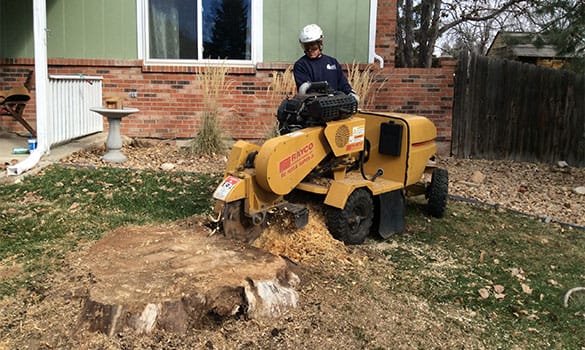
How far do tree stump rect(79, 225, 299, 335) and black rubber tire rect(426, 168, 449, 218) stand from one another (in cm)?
257

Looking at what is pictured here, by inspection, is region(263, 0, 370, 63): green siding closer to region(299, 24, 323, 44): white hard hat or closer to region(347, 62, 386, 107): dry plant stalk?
region(347, 62, 386, 107): dry plant stalk

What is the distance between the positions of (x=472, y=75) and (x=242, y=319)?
732 cm

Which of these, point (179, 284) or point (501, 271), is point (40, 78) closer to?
point (179, 284)

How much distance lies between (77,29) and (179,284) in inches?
268

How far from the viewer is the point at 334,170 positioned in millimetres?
4867

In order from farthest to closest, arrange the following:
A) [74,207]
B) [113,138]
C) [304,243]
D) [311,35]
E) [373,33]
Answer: [373,33], [113,138], [74,207], [311,35], [304,243]

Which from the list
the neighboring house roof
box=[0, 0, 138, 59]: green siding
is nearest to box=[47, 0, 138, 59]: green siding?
box=[0, 0, 138, 59]: green siding

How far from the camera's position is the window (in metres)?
9.09

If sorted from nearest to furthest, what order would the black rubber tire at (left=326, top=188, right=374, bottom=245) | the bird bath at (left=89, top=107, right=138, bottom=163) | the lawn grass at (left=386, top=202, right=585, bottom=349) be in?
the lawn grass at (left=386, top=202, right=585, bottom=349) < the black rubber tire at (left=326, top=188, right=374, bottom=245) < the bird bath at (left=89, top=107, right=138, bottom=163)

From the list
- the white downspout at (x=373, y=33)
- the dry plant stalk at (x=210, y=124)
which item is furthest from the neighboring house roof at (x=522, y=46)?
the dry plant stalk at (x=210, y=124)

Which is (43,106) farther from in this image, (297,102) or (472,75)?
(472,75)

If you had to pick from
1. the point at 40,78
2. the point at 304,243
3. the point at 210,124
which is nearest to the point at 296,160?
the point at 304,243

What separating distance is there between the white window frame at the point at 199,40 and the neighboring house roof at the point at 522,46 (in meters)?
4.34

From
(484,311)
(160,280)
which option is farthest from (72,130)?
(484,311)
